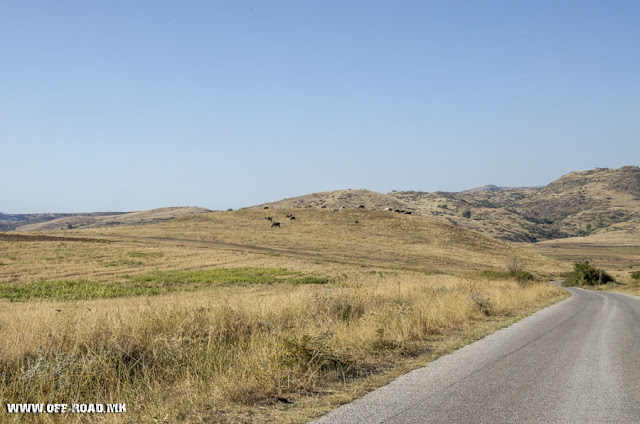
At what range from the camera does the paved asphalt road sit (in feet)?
19.2

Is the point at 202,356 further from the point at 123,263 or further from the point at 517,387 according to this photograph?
the point at 123,263

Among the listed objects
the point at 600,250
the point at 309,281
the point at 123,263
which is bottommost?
the point at 600,250

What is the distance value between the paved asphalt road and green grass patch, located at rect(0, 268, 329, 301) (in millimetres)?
20155

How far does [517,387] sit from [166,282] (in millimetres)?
29633

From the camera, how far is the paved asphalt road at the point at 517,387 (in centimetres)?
586

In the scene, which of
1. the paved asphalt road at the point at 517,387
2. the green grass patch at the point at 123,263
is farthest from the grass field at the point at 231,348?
the green grass patch at the point at 123,263

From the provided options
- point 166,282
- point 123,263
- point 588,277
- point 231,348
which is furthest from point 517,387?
point 588,277

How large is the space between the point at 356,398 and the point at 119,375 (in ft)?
12.1

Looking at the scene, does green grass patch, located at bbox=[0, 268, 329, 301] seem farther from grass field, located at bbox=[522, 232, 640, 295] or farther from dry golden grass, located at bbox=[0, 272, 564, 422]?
grass field, located at bbox=[522, 232, 640, 295]

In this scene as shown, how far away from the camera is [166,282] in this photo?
33.1 metres

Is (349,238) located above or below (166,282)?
above

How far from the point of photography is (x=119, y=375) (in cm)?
723

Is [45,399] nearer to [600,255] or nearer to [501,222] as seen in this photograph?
[600,255]

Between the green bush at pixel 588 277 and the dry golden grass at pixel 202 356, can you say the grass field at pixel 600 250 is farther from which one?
the dry golden grass at pixel 202 356
